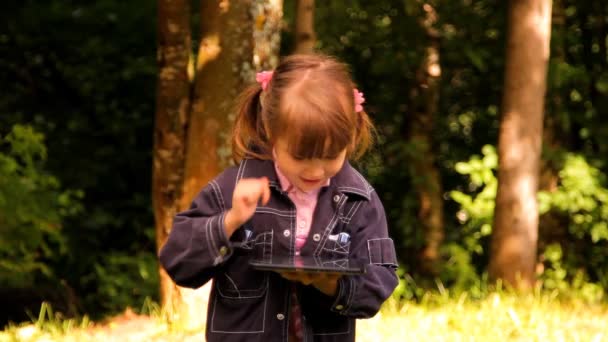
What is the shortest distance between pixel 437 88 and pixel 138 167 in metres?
3.36

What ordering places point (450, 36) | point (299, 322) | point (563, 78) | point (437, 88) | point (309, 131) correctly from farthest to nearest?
point (437, 88)
point (450, 36)
point (563, 78)
point (299, 322)
point (309, 131)

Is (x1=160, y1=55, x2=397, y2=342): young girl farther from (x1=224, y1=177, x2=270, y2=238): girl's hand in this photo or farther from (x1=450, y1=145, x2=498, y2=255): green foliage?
(x1=450, y1=145, x2=498, y2=255): green foliage

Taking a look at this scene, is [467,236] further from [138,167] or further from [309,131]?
[309,131]

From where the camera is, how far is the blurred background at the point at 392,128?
936 centimetres

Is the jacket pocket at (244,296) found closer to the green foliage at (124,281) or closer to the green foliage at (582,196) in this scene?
the green foliage at (582,196)

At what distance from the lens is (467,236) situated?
1069 cm

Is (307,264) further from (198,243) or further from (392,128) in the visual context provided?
(392,128)

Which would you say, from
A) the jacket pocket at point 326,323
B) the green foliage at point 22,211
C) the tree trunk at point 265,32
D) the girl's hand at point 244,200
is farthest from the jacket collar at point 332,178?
the green foliage at point 22,211

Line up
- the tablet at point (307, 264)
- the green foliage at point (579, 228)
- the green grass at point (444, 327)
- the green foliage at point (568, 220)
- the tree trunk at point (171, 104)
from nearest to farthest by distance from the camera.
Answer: the tablet at point (307, 264), the green grass at point (444, 327), the tree trunk at point (171, 104), the green foliage at point (568, 220), the green foliage at point (579, 228)

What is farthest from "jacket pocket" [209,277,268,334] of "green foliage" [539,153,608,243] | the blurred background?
"green foliage" [539,153,608,243]

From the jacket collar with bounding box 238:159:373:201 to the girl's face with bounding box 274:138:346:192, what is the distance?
0.28ft

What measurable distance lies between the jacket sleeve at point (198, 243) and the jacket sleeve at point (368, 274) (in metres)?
0.33

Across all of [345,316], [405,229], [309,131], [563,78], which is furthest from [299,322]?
[405,229]

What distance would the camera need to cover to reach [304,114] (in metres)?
2.63
